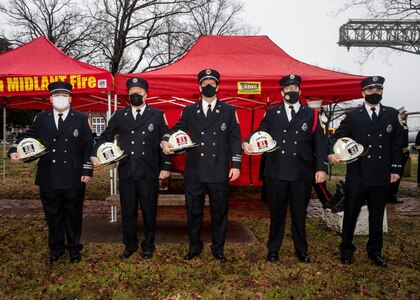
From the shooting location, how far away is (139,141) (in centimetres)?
457

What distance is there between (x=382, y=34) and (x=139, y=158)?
1801 centimetres

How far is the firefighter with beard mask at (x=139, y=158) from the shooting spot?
15.0ft

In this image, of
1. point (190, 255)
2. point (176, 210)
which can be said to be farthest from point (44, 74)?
point (190, 255)

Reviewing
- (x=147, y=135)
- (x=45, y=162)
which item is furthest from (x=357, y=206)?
(x=45, y=162)

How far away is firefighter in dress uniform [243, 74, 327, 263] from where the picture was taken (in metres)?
4.48

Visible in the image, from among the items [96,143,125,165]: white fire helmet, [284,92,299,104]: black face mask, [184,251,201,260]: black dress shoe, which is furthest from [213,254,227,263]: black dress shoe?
[284,92,299,104]: black face mask

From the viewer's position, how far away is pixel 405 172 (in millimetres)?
14094

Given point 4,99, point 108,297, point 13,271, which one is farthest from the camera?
point 4,99

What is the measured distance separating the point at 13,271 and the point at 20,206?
423 cm

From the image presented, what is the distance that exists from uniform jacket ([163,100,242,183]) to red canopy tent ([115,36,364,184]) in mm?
1975

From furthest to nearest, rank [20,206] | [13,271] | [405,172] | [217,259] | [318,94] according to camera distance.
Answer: [405,172], [20,206], [318,94], [217,259], [13,271]

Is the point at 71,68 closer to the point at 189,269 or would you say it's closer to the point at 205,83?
the point at 205,83

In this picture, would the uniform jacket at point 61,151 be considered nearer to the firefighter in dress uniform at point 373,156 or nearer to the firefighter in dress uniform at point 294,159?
the firefighter in dress uniform at point 294,159

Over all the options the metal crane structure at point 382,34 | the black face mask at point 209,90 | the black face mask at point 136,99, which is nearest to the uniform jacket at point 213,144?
the black face mask at point 209,90
